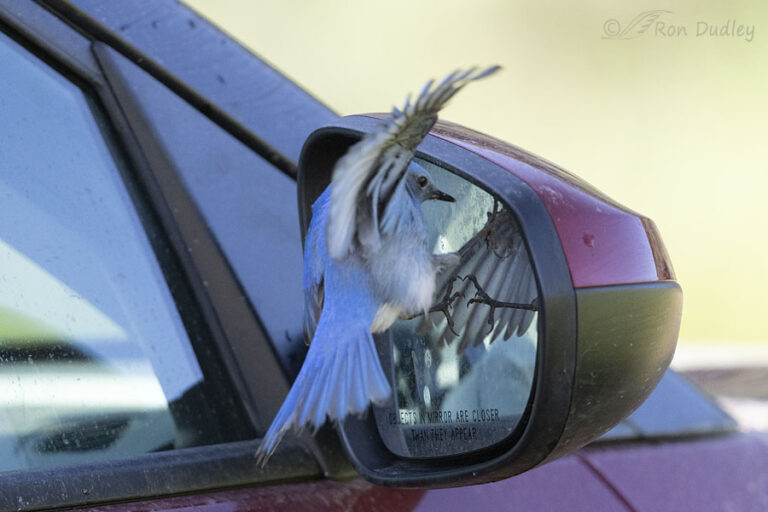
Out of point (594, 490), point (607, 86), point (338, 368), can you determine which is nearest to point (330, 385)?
point (338, 368)

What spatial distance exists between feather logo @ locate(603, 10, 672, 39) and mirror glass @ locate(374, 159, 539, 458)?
11.3 m

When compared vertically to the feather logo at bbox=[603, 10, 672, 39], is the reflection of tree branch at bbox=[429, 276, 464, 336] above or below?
below

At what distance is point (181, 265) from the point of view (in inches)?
58.1

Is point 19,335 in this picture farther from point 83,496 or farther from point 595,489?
point 595,489

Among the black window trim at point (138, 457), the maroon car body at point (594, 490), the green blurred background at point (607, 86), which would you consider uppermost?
the green blurred background at point (607, 86)

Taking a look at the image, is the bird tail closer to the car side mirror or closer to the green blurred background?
the car side mirror

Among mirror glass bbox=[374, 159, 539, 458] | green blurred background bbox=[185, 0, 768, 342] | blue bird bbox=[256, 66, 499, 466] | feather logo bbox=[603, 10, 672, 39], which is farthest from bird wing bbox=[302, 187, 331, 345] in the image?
feather logo bbox=[603, 10, 672, 39]

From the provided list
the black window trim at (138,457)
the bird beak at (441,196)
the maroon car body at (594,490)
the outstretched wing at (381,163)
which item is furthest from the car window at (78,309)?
the bird beak at (441,196)

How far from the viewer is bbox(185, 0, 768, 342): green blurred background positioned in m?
10.3

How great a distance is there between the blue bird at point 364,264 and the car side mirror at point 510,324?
0.03 metres

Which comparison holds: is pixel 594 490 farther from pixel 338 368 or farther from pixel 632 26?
pixel 632 26

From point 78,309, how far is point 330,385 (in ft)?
1.15

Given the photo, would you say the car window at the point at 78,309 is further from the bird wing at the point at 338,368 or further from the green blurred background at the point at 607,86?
the green blurred background at the point at 607,86

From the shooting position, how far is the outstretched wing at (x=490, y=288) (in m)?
1.26
